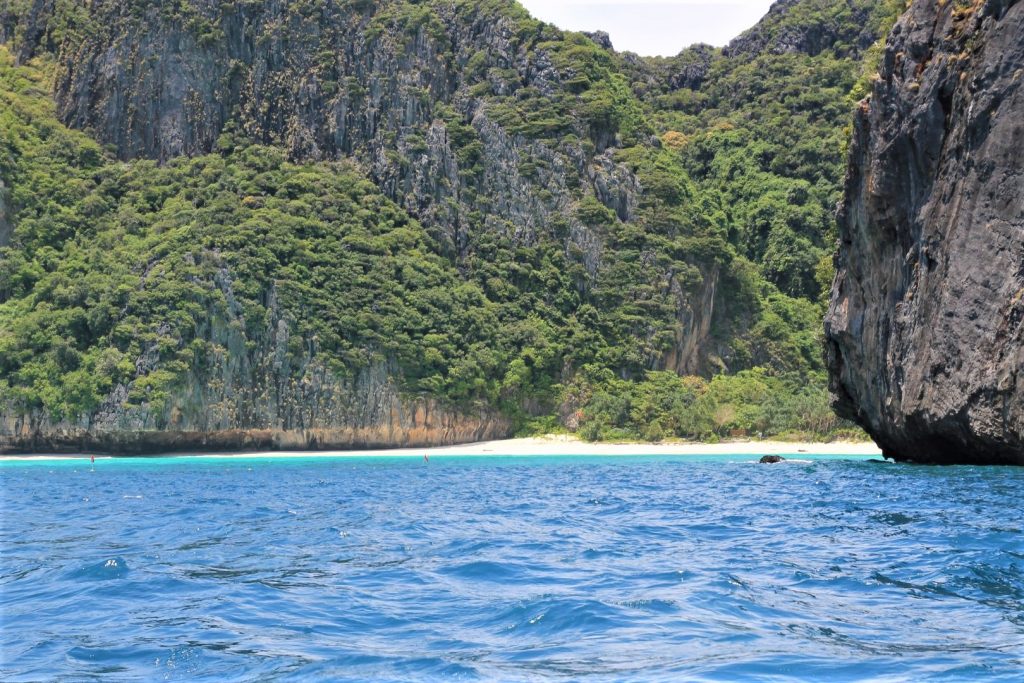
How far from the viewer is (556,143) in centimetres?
9494

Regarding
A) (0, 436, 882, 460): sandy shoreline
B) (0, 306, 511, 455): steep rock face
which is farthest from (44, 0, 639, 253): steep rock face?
(0, 436, 882, 460): sandy shoreline

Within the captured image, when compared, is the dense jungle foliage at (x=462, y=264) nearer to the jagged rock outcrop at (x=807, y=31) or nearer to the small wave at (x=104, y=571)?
the jagged rock outcrop at (x=807, y=31)

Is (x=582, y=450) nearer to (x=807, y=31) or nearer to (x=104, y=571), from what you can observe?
(x=104, y=571)

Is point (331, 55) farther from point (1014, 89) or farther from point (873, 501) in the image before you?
point (873, 501)

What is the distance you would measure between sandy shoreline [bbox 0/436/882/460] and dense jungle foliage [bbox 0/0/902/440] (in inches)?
107

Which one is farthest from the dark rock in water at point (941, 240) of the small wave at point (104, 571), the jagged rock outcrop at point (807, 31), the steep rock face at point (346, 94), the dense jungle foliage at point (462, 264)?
the jagged rock outcrop at point (807, 31)

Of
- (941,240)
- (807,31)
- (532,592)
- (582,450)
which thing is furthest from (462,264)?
(532,592)

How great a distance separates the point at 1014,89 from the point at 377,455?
49.8 m

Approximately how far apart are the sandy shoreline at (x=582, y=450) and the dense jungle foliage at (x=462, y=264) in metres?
2.72

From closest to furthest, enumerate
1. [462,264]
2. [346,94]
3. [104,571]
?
[104,571] → [462,264] → [346,94]

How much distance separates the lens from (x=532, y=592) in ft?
39.2

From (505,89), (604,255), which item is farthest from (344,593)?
(505,89)

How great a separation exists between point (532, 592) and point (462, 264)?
79.9 metres

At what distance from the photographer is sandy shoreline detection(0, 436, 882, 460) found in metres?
63.2
